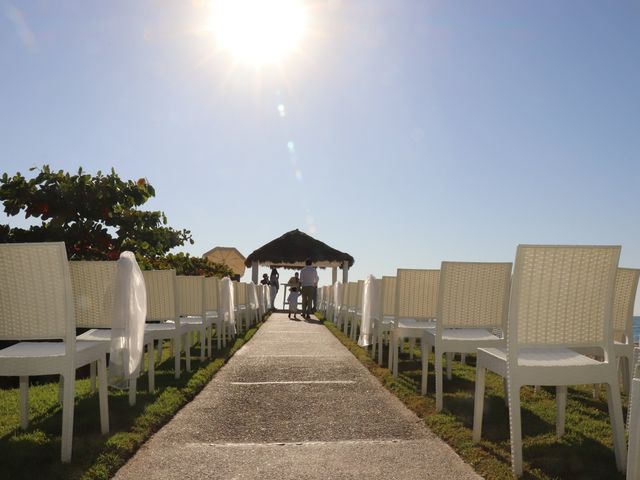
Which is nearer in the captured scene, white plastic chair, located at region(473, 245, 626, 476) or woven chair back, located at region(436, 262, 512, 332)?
white plastic chair, located at region(473, 245, 626, 476)

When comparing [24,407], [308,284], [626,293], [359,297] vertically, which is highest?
[626,293]

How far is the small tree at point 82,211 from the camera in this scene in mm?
7492

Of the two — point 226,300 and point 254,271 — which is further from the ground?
point 254,271

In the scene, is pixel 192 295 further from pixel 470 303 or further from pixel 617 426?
pixel 617 426

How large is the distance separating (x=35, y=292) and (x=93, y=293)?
1.48 m

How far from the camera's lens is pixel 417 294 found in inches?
227

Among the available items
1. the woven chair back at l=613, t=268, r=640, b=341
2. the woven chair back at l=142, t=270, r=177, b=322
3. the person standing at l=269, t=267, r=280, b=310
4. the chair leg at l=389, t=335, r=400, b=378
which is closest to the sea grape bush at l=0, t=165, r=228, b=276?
the woven chair back at l=142, t=270, r=177, b=322

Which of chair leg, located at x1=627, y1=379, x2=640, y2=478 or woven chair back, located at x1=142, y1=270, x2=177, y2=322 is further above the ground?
woven chair back, located at x1=142, y1=270, x2=177, y2=322

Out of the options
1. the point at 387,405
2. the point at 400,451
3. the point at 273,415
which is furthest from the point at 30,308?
the point at 387,405

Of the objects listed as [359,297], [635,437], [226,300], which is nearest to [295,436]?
[635,437]

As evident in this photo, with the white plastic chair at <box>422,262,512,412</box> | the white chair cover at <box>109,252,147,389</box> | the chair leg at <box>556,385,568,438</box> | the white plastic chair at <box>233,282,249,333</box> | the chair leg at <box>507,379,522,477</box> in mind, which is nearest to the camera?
the chair leg at <box>507,379,522,477</box>

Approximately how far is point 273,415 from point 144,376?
2.24 meters

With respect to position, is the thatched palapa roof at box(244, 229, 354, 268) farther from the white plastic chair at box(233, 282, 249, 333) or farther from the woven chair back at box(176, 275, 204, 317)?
the woven chair back at box(176, 275, 204, 317)

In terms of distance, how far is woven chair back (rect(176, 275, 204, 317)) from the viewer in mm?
7078
